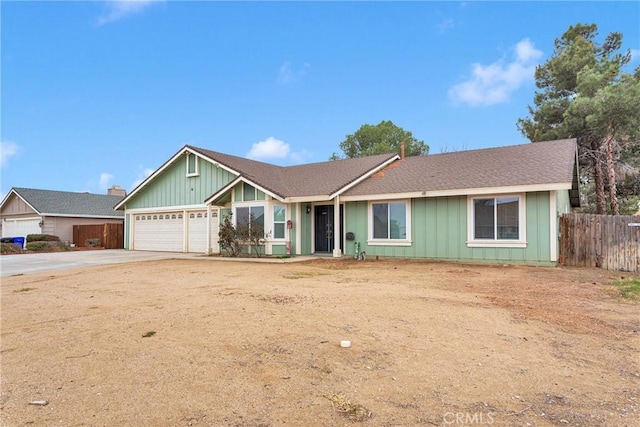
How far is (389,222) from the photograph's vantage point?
14.6m

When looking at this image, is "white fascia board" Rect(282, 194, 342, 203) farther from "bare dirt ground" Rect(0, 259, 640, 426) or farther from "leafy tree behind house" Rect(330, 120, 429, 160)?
"leafy tree behind house" Rect(330, 120, 429, 160)

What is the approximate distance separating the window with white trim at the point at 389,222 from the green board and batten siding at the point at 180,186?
7.67 m

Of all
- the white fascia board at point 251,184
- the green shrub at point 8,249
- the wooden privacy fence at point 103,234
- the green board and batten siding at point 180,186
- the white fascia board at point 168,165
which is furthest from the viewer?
the wooden privacy fence at point 103,234

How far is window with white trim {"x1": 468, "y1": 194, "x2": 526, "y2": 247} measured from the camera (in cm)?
1224

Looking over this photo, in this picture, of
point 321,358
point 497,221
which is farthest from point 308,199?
point 321,358

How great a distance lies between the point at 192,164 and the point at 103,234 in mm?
Result: 9352

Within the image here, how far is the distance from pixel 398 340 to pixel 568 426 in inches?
78.8

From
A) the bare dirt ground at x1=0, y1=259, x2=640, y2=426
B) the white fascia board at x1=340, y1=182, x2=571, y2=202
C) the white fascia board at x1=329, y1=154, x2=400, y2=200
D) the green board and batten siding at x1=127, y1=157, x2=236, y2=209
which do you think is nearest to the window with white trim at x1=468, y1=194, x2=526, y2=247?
the white fascia board at x1=340, y1=182, x2=571, y2=202

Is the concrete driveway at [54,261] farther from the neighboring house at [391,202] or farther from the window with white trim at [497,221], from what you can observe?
the window with white trim at [497,221]

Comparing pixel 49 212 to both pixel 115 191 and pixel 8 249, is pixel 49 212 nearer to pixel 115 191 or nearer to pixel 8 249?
pixel 8 249

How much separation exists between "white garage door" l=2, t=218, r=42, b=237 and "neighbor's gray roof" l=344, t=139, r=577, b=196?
78.0 feet

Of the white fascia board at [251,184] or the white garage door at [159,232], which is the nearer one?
the white fascia board at [251,184]

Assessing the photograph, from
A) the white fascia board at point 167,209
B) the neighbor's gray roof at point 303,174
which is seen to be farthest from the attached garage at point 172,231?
the neighbor's gray roof at point 303,174

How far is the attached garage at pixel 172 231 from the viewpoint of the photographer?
20.1m
